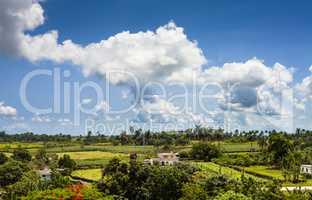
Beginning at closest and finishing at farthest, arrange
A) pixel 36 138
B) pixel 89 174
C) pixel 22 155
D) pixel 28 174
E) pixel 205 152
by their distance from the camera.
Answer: pixel 28 174 → pixel 89 174 → pixel 22 155 → pixel 205 152 → pixel 36 138

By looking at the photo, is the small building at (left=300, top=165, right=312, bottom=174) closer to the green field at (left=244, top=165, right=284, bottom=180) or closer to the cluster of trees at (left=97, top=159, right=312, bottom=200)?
the green field at (left=244, top=165, right=284, bottom=180)

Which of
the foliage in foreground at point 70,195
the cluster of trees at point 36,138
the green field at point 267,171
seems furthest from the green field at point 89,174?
the cluster of trees at point 36,138

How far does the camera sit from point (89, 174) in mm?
61625

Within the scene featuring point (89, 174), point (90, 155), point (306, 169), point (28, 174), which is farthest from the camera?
point (90, 155)

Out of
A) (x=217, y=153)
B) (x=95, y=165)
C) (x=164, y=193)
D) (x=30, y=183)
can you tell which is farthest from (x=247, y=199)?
(x=217, y=153)

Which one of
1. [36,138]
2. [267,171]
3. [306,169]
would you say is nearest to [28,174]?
[267,171]

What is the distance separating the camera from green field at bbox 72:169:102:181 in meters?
58.2

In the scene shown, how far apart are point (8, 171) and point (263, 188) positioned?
37.1 metres

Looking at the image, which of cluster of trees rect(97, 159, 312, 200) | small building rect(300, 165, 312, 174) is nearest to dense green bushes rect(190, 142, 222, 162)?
small building rect(300, 165, 312, 174)

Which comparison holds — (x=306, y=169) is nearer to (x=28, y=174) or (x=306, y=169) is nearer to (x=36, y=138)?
(x=28, y=174)

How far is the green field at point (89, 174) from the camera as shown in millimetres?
58250

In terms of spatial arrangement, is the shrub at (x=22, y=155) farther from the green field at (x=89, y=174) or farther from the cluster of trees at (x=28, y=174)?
the green field at (x=89, y=174)

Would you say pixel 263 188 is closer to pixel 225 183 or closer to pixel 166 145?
pixel 225 183

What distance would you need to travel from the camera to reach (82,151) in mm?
90875
